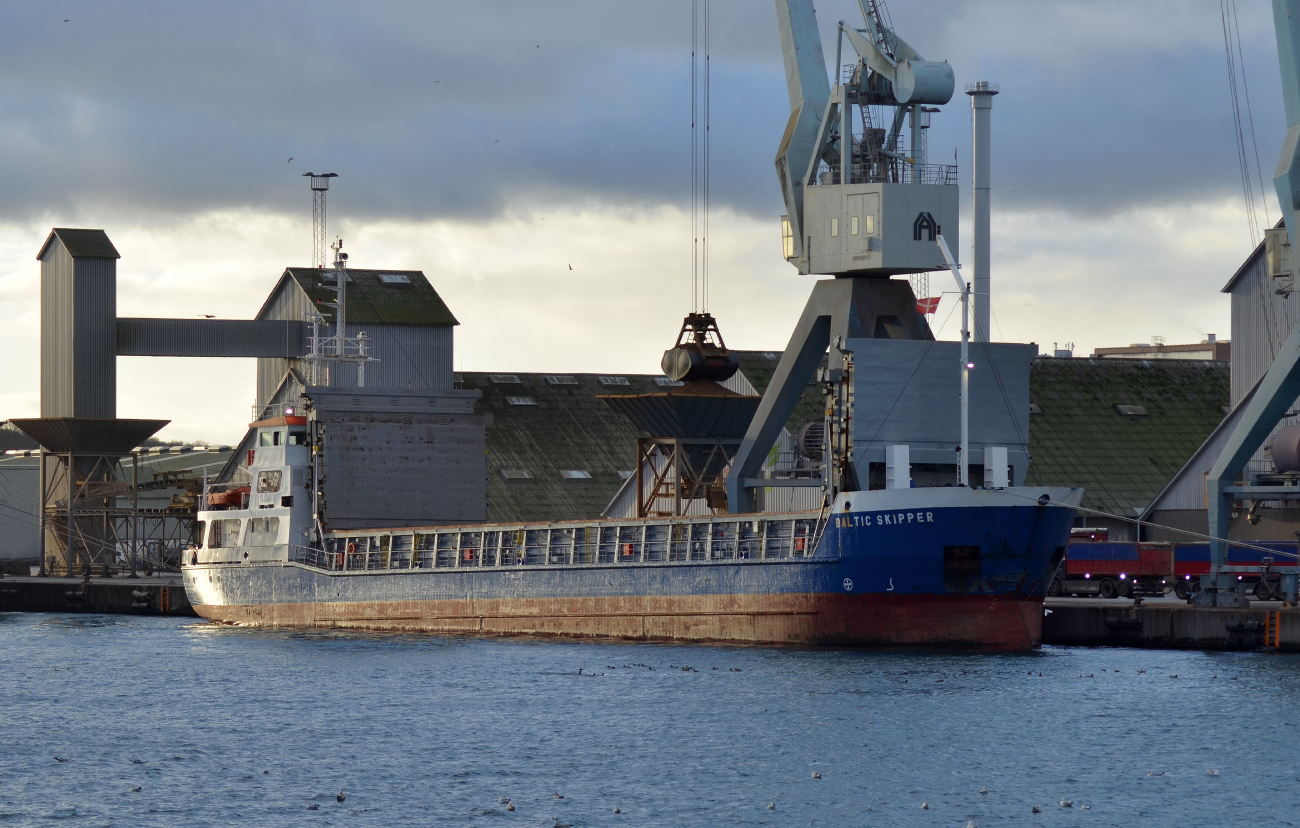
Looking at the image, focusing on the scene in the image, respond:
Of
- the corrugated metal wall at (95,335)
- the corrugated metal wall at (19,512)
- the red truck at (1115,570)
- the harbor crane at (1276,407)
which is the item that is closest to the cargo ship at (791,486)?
the harbor crane at (1276,407)

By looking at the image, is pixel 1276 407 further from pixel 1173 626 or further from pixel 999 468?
pixel 999 468

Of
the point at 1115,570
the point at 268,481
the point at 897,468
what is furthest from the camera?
the point at 268,481

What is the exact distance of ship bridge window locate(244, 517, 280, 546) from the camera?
207 ft

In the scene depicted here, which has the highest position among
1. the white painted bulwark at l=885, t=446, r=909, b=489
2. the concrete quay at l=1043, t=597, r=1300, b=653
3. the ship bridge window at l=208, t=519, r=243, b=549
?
the white painted bulwark at l=885, t=446, r=909, b=489

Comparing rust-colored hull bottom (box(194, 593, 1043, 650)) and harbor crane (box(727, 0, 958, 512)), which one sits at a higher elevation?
harbor crane (box(727, 0, 958, 512))

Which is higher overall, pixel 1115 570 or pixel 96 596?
pixel 1115 570

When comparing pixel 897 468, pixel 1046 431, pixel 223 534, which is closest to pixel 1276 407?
pixel 897 468

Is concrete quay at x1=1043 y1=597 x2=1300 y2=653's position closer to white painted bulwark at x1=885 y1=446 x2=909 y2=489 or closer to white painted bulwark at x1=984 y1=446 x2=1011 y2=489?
white painted bulwark at x1=984 y1=446 x2=1011 y2=489

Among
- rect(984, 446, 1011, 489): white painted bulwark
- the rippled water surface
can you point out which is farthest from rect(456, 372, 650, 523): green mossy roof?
rect(984, 446, 1011, 489): white painted bulwark

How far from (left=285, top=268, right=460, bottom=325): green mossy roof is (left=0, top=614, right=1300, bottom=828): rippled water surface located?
105ft

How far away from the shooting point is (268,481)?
63750mm

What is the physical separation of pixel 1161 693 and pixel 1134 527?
35.6 m

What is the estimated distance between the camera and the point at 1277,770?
32438 millimetres

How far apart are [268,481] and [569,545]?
534 inches
